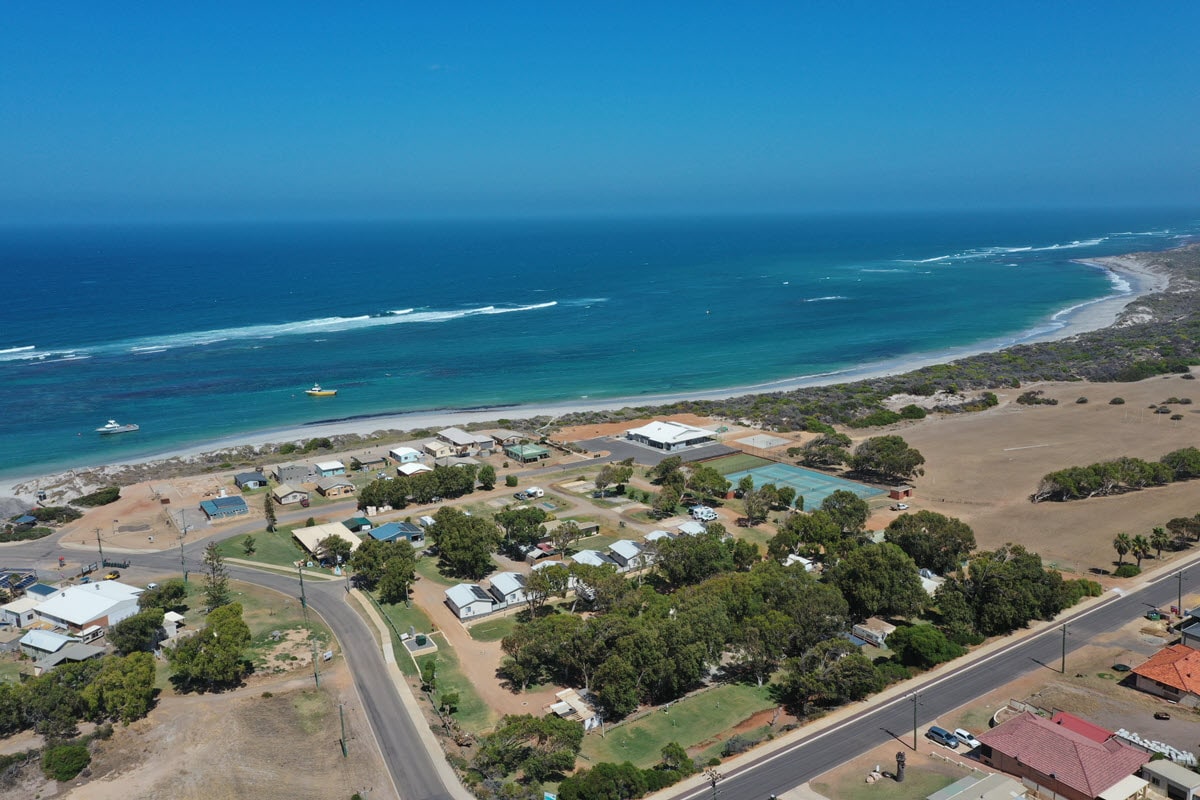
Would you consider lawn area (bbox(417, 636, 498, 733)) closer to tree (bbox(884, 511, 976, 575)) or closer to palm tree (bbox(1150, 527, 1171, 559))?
tree (bbox(884, 511, 976, 575))

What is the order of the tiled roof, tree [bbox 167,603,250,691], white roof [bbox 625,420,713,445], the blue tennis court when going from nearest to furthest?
1. the tiled roof
2. tree [bbox 167,603,250,691]
3. the blue tennis court
4. white roof [bbox 625,420,713,445]

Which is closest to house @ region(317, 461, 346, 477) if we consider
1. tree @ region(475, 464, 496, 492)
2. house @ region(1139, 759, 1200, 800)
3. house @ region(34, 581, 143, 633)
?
tree @ region(475, 464, 496, 492)

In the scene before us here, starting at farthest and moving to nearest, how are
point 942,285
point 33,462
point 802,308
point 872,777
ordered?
point 942,285, point 802,308, point 33,462, point 872,777

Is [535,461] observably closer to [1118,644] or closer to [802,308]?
[1118,644]

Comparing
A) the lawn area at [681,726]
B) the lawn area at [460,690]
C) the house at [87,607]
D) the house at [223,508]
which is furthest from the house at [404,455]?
the lawn area at [681,726]

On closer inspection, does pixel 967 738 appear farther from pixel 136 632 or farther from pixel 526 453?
pixel 526 453

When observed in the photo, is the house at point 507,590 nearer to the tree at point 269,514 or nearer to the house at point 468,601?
the house at point 468,601

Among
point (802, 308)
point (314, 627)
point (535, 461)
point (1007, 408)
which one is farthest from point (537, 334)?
point (314, 627)
